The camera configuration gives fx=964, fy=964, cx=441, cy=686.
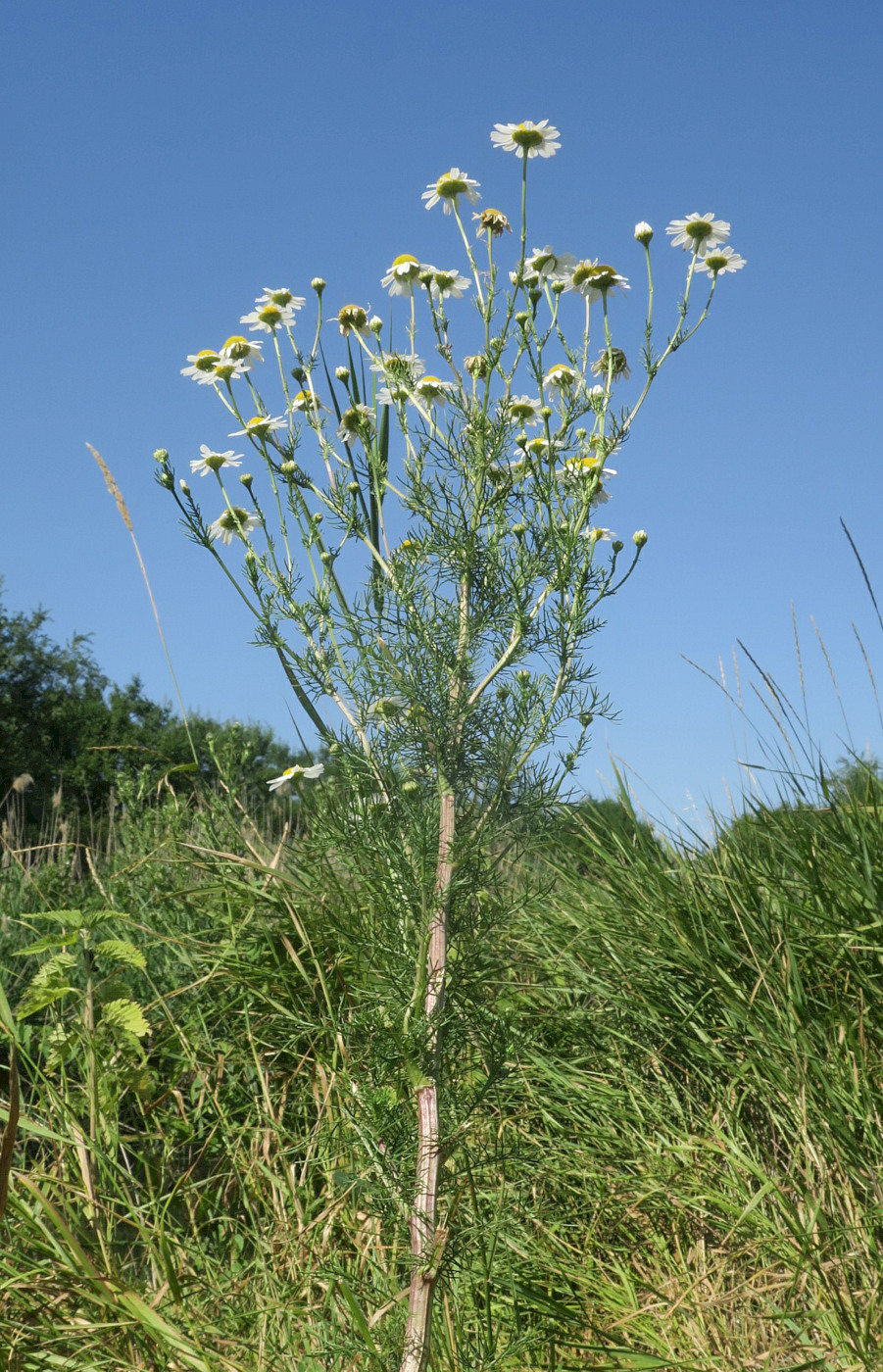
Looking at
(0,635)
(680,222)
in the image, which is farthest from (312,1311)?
(0,635)

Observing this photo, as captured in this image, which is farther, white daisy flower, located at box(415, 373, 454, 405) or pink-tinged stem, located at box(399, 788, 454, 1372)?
white daisy flower, located at box(415, 373, 454, 405)

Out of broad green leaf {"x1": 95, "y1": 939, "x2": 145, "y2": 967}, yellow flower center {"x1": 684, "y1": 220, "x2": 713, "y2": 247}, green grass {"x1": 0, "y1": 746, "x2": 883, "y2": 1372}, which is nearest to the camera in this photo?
green grass {"x1": 0, "y1": 746, "x2": 883, "y2": 1372}

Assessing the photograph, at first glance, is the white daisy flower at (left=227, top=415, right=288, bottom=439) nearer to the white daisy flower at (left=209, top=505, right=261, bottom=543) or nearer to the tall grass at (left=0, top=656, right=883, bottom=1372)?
the white daisy flower at (left=209, top=505, right=261, bottom=543)

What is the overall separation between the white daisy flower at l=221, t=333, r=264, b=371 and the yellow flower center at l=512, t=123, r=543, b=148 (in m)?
0.82

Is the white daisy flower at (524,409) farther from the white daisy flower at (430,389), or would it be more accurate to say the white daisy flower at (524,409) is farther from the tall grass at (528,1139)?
the tall grass at (528,1139)

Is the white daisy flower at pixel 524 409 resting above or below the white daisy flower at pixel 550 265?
below

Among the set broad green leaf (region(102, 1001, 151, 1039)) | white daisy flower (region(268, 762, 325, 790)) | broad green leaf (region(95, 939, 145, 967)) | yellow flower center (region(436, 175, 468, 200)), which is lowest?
broad green leaf (region(102, 1001, 151, 1039))

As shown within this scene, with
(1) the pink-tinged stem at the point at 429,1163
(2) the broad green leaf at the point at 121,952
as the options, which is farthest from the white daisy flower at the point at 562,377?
(2) the broad green leaf at the point at 121,952

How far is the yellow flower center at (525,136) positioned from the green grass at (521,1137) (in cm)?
178

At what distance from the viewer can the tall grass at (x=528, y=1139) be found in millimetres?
2092

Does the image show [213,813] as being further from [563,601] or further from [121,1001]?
[563,601]

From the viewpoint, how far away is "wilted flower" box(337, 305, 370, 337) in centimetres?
242

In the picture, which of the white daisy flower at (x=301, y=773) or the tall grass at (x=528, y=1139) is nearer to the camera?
the tall grass at (x=528, y=1139)

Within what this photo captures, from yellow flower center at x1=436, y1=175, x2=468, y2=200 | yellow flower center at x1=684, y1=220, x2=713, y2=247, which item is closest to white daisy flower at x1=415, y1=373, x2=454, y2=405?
yellow flower center at x1=436, y1=175, x2=468, y2=200
